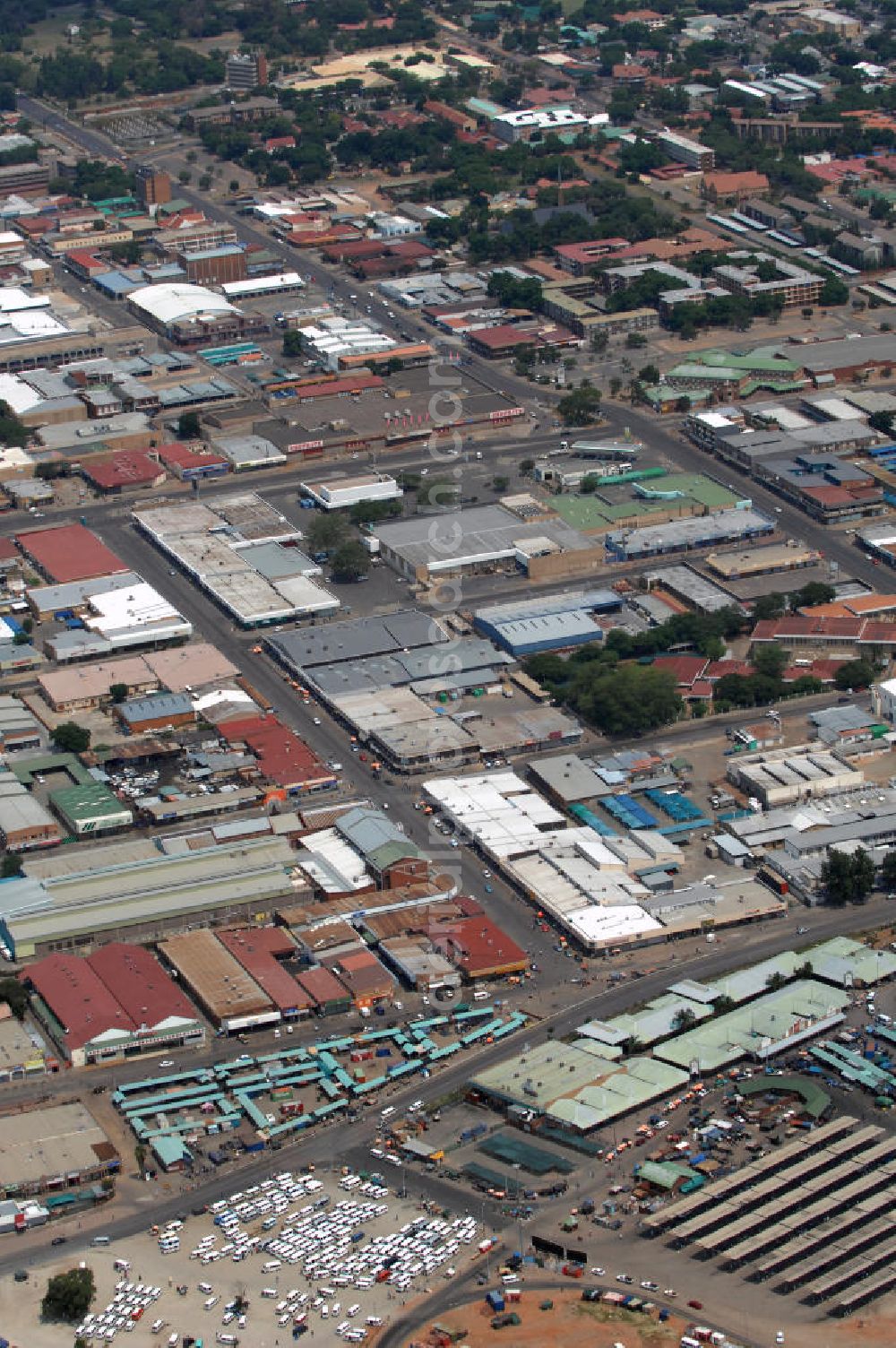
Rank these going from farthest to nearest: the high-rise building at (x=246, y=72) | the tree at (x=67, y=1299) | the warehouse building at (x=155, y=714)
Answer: the high-rise building at (x=246, y=72) < the warehouse building at (x=155, y=714) < the tree at (x=67, y=1299)

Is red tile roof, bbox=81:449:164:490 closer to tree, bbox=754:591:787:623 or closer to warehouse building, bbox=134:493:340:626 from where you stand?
warehouse building, bbox=134:493:340:626

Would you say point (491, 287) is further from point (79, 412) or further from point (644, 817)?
point (644, 817)

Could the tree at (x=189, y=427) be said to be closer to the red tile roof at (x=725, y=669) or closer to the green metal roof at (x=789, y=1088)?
the red tile roof at (x=725, y=669)

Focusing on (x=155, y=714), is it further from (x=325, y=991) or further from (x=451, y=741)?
(x=325, y=991)

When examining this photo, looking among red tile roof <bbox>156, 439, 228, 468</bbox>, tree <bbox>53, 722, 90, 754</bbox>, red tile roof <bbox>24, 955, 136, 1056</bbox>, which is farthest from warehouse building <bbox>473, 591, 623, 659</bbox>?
red tile roof <bbox>24, 955, 136, 1056</bbox>

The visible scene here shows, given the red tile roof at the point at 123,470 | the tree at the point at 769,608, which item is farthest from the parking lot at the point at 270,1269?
the red tile roof at the point at 123,470
